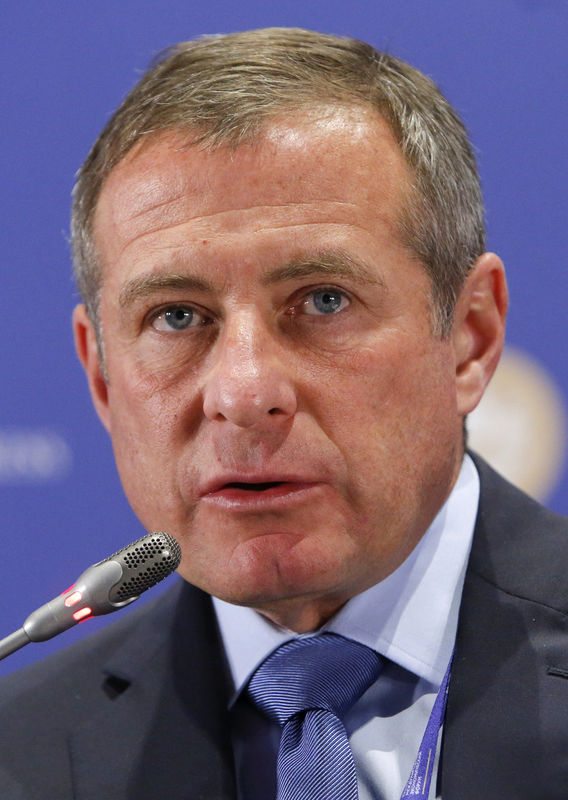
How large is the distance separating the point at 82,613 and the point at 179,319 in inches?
24.6

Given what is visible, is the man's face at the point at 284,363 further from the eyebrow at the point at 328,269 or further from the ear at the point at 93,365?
the ear at the point at 93,365

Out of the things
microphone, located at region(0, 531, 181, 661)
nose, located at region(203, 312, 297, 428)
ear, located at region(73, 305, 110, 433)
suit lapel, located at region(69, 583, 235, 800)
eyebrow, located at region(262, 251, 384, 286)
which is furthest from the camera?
ear, located at region(73, 305, 110, 433)

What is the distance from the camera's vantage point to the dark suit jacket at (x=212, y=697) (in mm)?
1647

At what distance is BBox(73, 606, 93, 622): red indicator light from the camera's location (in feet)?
4.42

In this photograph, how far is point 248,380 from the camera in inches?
63.9

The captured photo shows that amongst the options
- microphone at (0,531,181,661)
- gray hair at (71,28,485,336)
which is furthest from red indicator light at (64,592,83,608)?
gray hair at (71,28,485,336)

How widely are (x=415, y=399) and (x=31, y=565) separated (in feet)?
4.39

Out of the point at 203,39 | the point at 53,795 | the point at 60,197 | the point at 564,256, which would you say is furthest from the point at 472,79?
the point at 53,795

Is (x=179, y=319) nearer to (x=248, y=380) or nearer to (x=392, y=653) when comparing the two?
(x=248, y=380)

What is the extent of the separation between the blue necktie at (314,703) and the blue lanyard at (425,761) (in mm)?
91

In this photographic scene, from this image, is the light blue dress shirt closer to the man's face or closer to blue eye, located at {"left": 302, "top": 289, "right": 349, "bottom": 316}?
the man's face

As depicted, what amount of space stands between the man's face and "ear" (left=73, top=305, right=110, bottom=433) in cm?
24

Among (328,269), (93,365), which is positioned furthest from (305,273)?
(93,365)

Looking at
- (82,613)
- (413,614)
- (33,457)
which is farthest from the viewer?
(33,457)
